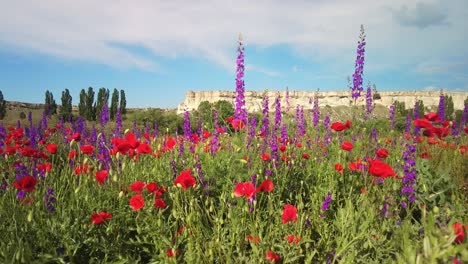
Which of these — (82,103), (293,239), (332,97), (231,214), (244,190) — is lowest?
(293,239)

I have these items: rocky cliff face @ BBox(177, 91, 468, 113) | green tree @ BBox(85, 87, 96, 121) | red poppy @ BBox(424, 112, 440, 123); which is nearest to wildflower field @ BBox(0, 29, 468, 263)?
red poppy @ BBox(424, 112, 440, 123)

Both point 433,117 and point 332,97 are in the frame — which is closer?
point 433,117

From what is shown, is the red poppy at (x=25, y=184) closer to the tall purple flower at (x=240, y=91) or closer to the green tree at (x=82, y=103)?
the tall purple flower at (x=240, y=91)

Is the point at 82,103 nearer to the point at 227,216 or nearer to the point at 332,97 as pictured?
the point at 227,216

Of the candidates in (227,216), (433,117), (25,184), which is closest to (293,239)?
(227,216)

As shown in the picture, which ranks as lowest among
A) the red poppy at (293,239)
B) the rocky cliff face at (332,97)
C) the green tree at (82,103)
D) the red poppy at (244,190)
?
the red poppy at (293,239)

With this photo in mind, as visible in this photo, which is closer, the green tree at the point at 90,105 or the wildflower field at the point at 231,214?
the wildflower field at the point at 231,214

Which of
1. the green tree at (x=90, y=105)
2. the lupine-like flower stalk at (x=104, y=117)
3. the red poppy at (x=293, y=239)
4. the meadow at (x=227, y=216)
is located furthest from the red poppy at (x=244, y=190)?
the green tree at (x=90, y=105)

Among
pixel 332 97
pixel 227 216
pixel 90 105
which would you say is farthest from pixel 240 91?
pixel 332 97

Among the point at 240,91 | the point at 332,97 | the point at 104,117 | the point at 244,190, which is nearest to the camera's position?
the point at 244,190

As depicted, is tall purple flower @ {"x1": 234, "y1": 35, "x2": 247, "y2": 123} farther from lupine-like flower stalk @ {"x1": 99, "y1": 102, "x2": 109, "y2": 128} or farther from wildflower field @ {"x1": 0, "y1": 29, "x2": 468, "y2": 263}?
lupine-like flower stalk @ {"x1": 99, "y1": 102, "x2": 109, "y2": 128}

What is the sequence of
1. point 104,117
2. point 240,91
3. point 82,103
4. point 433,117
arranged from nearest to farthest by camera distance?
1. point 433,117
2. point 240,91
3. point 104,117
4. point 82,103

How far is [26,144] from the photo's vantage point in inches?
142

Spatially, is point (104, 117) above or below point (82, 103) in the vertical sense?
below
